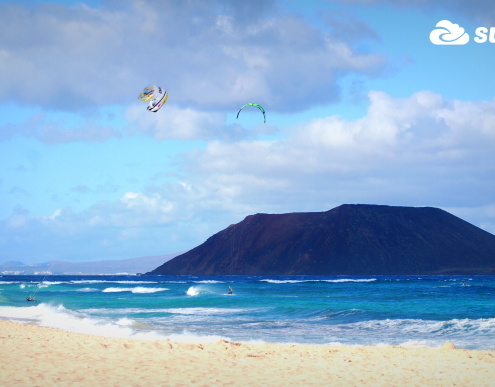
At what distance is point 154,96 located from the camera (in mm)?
28859

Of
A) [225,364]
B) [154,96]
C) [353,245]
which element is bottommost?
[225,364]

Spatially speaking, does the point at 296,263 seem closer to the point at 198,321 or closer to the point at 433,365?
the point at 198,321

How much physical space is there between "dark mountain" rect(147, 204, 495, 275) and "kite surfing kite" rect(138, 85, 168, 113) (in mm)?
102591

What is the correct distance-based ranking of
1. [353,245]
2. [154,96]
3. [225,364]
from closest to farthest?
[225,364]
[154,96]
[353,245]

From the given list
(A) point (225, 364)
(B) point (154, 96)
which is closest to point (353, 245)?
(B) point (154, 96)

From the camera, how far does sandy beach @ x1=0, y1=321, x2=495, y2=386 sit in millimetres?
11203

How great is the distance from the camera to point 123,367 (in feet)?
40.6

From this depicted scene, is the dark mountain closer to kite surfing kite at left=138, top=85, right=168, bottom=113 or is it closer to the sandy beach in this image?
kite surfing kite at left=138, top=85, right=168, bottom=113

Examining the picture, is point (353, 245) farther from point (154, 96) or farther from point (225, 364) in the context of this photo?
point (225, 364)

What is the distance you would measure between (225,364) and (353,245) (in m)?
123

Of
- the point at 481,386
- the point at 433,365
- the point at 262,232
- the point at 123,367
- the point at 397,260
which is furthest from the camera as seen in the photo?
the point at 262,232

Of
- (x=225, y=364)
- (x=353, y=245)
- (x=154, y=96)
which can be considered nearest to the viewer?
(x=225, y=364)

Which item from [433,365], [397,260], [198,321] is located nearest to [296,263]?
[397,260]

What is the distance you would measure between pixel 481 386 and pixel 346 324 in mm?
13067
